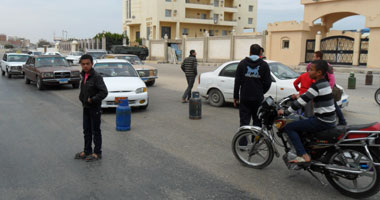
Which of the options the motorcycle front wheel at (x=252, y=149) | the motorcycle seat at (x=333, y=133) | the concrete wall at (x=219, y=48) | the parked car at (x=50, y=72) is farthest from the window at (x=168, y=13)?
the motorcycle seat at (x=333, y=133)

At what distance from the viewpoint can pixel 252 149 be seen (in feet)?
17.7

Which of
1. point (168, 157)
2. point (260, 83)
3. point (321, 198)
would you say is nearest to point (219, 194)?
point (321, 198)

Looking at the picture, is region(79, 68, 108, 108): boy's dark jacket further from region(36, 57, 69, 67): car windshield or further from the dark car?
the dark car

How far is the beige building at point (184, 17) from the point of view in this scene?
6850 cm

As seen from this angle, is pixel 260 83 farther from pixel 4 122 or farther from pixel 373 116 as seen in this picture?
pixel 4 122

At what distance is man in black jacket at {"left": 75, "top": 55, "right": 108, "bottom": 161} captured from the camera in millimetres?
5480

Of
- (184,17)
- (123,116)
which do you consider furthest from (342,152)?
(184,17)

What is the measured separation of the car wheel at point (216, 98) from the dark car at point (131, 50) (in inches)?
1493

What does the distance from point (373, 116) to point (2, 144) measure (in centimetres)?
935

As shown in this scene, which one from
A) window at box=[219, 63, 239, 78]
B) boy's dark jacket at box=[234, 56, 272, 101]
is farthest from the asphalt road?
window at box=[219, 63, 239, 78]

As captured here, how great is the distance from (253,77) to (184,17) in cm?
6621

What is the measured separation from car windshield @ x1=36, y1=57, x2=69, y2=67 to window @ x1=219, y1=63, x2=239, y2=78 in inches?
361

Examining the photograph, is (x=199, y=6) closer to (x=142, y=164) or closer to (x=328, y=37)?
(x=328, y=37)

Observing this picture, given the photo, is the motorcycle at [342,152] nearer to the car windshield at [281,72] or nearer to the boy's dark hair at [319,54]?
the boy's dark hair at [319,54]
